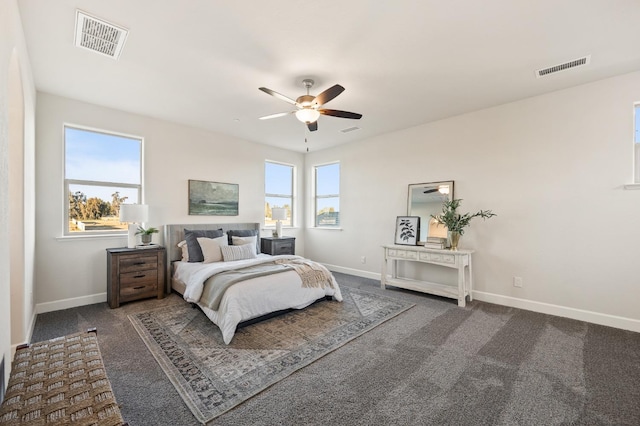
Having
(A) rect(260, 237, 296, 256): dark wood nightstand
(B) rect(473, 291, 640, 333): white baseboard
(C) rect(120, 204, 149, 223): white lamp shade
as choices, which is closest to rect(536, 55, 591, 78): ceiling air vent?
(B) rect(473, 291, 640, 333): white baseboard

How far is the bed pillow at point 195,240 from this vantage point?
170 inches

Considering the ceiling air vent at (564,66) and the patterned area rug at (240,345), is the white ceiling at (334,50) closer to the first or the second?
the ceiling air vent at (564,66)

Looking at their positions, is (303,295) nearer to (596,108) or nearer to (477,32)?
(477,32)

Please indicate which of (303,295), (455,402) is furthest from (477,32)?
(303,295)

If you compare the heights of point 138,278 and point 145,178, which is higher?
point 145,178

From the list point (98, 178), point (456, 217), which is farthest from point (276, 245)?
point (456, 217)

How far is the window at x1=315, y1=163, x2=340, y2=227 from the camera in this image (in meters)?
6.32

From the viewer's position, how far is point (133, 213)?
3951 mm

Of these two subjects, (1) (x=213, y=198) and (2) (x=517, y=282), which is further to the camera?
(1) (x=213, y=198)

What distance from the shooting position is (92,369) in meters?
1.48

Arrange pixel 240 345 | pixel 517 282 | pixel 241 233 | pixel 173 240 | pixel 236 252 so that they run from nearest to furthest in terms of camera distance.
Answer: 1. pixel 240 345
2. pixel 517 282
3. pixel 236 252
4. pixel 173 240
5. pixel 241 233

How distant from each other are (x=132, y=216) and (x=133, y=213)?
0.15 ft

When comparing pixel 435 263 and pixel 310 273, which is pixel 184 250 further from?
pixel 435 263

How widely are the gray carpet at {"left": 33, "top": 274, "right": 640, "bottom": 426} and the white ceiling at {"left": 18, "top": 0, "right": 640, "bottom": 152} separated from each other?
2.88 m
